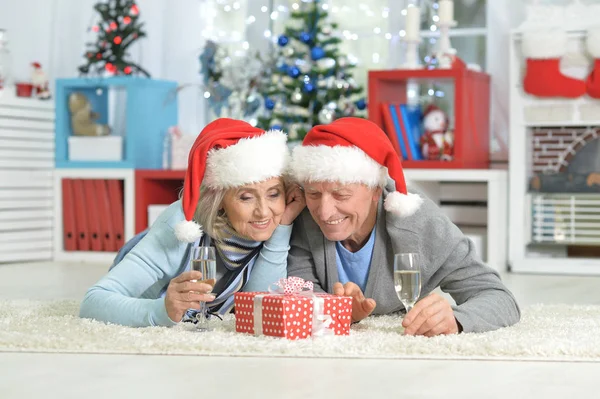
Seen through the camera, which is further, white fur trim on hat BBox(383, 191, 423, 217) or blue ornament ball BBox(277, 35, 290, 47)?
blue ornament ball BBox(277, 35, 290, 47)

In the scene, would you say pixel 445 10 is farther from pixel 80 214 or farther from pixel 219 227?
pixel 219 227

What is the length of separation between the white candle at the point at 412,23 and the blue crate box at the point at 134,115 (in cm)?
137

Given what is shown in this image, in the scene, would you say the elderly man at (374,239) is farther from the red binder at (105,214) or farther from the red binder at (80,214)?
the red binder at (80,214)

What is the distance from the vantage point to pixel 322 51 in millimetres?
5539

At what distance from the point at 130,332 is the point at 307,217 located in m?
0.59

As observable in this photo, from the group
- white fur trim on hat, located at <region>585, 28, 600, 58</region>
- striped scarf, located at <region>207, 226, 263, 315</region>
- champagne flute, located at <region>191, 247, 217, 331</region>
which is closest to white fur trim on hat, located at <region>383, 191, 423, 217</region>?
striped scarf, located at <region>207, 226, 263, 315</region>

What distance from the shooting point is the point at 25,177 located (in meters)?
5.67

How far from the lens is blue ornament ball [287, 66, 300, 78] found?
559 centimetres

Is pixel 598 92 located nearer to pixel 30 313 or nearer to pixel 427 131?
pixel 427 131

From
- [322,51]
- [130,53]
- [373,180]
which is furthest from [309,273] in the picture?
[130,53]

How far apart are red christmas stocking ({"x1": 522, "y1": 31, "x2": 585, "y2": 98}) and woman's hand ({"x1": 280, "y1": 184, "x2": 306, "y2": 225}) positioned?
2.57m

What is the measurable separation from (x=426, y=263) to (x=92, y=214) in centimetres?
337

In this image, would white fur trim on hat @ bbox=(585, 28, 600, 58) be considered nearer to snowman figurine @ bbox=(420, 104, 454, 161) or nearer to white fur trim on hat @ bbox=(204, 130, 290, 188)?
snowman figurine @ bbox=(420, 104, 454, 161)

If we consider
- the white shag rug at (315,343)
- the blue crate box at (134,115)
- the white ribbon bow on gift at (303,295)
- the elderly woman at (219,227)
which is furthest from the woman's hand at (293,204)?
the blue crate box at (134,115)
